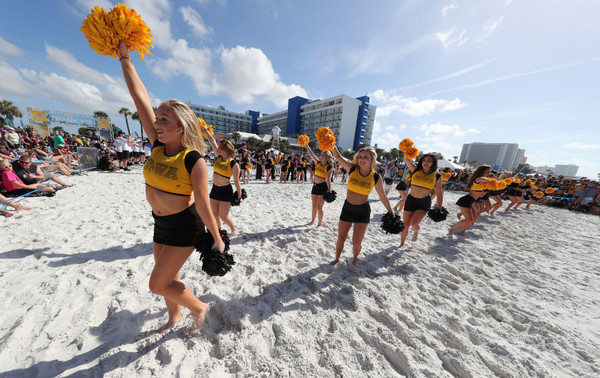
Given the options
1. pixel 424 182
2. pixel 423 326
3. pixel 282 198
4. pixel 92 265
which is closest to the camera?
pixel 423 326

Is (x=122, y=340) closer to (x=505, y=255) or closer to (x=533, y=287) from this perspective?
(x=533, y=287)

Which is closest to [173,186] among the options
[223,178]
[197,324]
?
[197,324]

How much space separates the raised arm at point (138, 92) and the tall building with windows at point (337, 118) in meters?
67.9

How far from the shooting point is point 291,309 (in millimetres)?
2742

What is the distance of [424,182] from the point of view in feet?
14.6

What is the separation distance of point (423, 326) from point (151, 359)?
3073mm

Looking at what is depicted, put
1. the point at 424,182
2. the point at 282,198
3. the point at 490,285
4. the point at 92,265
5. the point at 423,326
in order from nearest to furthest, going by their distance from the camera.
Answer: the point at 423,326, the point at 92,265, the point at 490,285, the point at 424,182, the point at 282,198

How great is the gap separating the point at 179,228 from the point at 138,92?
140 centimetres

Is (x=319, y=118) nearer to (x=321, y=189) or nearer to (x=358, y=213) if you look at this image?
(x=321, y=189)

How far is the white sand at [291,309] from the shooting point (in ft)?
6.67

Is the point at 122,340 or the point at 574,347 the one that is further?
the point at 574,347

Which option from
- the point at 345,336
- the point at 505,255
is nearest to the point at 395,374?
the point at 345,336

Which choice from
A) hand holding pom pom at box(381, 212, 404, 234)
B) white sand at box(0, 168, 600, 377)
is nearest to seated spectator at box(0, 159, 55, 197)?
white sand at box(0, 168, 600, 377)

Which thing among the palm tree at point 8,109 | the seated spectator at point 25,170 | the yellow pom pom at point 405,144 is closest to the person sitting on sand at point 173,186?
the yellow pom pom at point 405,144
